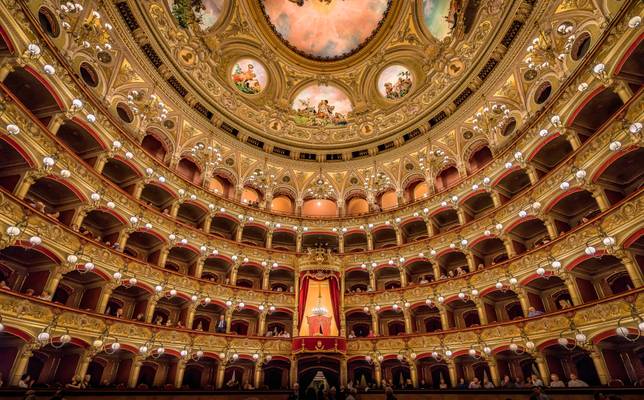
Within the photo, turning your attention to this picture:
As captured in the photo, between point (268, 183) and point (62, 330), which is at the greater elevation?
point (268, 183)

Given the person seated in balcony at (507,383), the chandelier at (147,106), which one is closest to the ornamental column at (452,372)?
the person seated in balcony at (507,383)

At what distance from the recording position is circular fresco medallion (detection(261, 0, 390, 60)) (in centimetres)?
2597

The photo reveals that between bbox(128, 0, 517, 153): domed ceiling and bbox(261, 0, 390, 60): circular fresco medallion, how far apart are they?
0.08 metres

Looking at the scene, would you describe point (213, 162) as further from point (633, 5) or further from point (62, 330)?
point (633, 5)

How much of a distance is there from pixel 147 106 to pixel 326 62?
1530cm

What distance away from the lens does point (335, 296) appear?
2339cm

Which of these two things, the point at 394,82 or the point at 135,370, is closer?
the point at 135,370

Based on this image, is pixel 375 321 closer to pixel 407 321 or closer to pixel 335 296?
pixel 407 321

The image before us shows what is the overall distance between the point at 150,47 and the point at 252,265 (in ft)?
54.3

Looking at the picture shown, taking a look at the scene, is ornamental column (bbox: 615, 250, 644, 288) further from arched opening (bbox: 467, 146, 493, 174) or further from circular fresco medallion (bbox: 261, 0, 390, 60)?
circular fresco medallion (bbox: 261, 0, 390, 60)

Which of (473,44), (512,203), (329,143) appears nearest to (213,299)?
(329,143)

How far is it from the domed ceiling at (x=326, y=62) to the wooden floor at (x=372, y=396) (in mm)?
19280

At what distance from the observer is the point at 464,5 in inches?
859

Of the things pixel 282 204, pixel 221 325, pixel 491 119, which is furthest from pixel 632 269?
pixel 282 204
